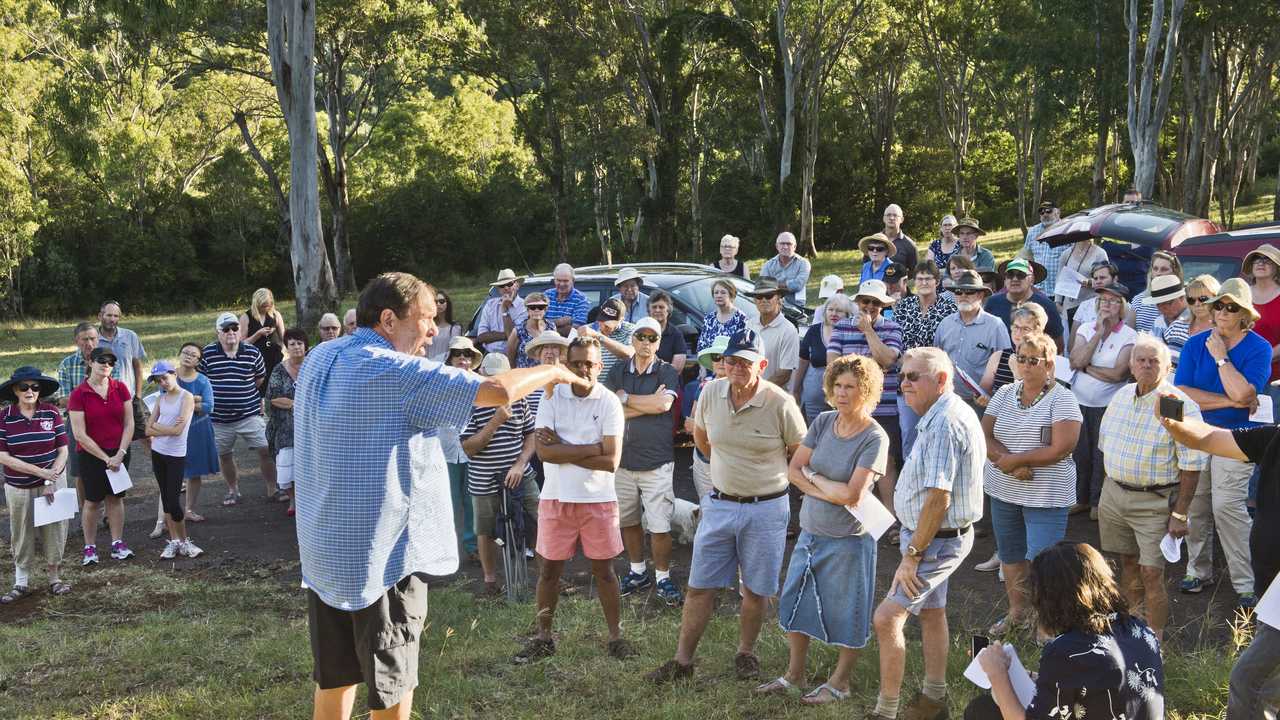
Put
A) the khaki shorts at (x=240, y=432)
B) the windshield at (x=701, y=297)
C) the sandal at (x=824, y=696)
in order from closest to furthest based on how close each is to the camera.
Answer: the sandal at (x=824, y=696) < the khaki shorts at (x=240, y=432) < the windshield at (x=701, y=297)

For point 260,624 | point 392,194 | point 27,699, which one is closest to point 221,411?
point 260,624

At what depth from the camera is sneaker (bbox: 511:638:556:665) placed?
19.8ft

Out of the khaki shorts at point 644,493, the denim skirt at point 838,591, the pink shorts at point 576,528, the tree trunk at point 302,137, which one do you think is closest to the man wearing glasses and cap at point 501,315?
the khaki shorts at point 644,493

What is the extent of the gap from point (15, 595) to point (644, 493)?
4.65 meters

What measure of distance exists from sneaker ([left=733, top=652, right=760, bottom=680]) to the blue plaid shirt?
2.37 meters

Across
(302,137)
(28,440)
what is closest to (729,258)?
(28,440)

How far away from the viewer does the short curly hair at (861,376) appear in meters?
5.09

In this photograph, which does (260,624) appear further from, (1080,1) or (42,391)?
(1080,1)

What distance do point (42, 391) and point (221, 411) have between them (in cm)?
215

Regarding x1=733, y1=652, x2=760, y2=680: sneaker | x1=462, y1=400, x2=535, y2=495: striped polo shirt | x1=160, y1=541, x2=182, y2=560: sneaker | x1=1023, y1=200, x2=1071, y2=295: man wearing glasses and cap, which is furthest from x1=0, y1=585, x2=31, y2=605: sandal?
x1=1023, y1=200, x2=1071, y2=295: man wearing glasses and cap

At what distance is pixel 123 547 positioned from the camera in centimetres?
880

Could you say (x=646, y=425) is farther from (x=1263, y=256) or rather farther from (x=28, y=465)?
(x=28, y=465)

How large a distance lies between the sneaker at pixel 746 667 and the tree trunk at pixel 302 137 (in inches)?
641

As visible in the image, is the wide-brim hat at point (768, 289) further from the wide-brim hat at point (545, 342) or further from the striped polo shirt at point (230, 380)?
the striped polo shirt at point (230, 380)
